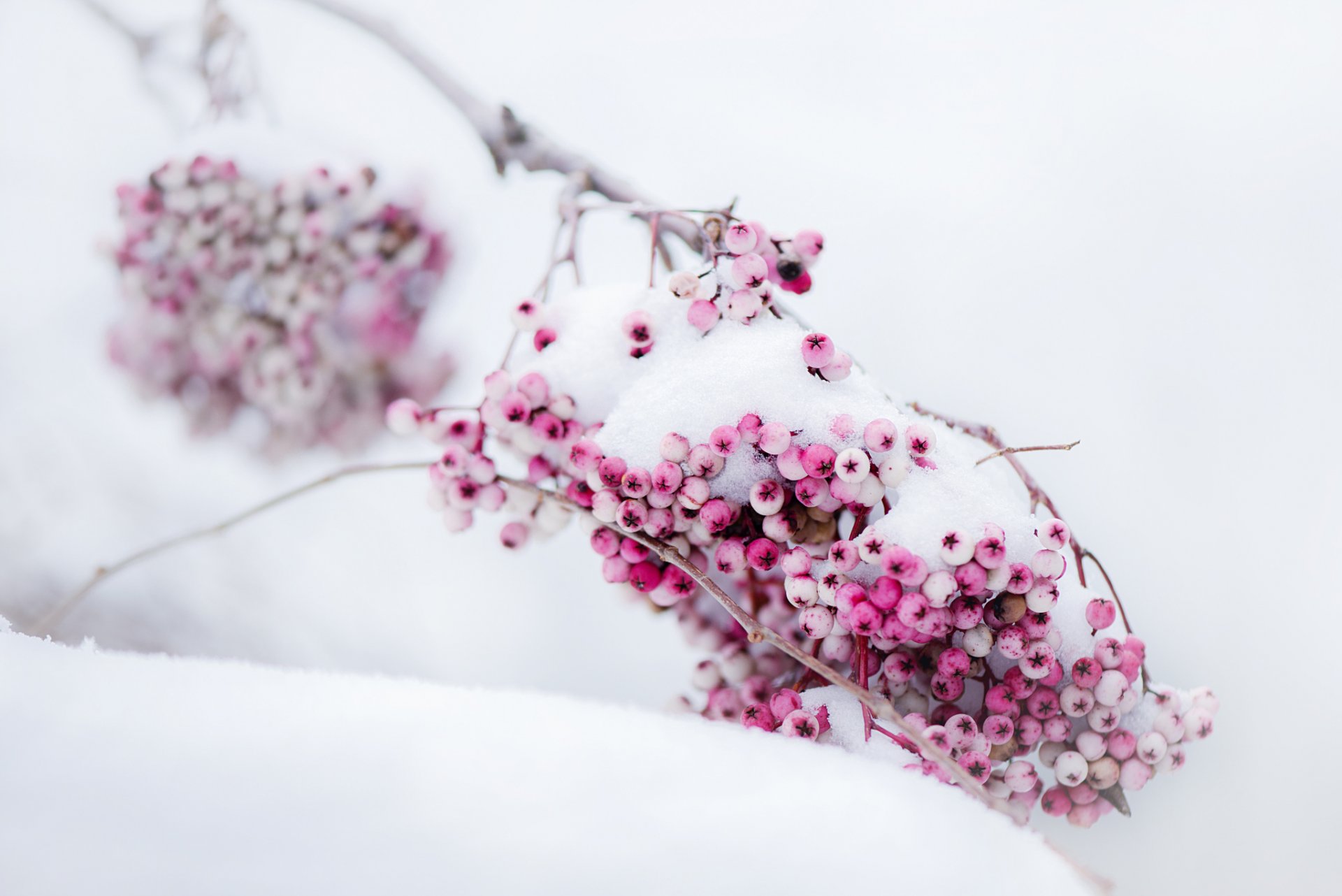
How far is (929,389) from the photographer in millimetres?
579

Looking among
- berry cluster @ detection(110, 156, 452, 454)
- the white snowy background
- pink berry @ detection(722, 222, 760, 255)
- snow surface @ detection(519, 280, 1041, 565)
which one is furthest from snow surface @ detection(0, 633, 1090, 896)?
berry cluster @ detection(110, 156, 452, 454)

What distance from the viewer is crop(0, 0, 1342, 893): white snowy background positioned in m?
0.35

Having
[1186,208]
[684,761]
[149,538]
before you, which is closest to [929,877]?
A: [684,761]

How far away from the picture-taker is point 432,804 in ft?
1.01

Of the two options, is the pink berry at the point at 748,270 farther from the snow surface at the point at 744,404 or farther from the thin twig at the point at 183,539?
the thin twig at the point at 183,539

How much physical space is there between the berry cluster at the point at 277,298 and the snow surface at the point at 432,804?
1.22 ft

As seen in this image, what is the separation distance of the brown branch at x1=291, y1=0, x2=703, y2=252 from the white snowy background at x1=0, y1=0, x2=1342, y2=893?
66 millimetres

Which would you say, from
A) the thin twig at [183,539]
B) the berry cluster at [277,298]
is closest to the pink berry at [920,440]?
the thin twig at [183,539]

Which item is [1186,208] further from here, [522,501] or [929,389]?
[522,501]

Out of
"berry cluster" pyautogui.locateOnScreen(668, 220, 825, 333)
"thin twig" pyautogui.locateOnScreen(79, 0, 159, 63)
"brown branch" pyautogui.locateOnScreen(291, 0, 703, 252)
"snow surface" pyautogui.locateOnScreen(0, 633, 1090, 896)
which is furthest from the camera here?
"thin twig" pyautogui.locateOnScreen(79, 0, 159, 63)

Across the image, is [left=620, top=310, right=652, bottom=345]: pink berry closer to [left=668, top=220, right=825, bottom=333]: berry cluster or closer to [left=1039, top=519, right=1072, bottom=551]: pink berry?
[left=668, top=220, right=825, bottom=333]: berry cluster

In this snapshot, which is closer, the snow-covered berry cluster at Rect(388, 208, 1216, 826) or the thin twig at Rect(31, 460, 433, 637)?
the snow-covered berry cluster at Rect(388, 208, 1216, 826)

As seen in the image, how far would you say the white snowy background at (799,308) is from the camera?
35 centimetres

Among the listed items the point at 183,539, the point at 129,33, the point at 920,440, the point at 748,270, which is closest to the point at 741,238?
the point at 748,270
